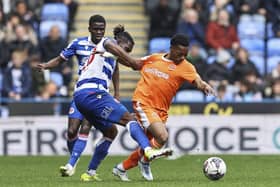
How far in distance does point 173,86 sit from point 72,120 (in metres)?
2.25

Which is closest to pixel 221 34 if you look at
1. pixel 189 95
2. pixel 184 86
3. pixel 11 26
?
pixel 184 86

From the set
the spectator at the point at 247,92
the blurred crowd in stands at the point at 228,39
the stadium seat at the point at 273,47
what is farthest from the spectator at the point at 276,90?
the stadium seat at the point at 273,47

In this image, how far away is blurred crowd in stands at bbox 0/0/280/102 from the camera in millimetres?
24516

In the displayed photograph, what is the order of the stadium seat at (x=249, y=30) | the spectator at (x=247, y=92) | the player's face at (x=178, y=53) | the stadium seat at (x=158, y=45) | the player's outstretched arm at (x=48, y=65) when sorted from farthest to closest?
the stadium seat at (x=249, y=30)
the stadium seat at (x=158, y=45)
the spectator at (x=247, y=92)
the player's outstretched arm at (x=48, y=65)
the player's face at (x=178, y=53)

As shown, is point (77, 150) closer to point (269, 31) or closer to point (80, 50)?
point (80, 50)

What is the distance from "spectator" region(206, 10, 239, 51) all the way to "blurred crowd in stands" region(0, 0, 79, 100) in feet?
11.0

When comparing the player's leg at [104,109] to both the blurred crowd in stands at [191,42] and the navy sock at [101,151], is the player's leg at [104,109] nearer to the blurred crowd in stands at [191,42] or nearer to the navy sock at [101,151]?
the navy sock at [101,151]

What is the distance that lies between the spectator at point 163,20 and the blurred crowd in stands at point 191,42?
0.02 metres

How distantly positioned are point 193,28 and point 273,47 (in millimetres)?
1950

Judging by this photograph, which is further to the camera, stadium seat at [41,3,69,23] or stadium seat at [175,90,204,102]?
stadium seat at [41,3,69,23]

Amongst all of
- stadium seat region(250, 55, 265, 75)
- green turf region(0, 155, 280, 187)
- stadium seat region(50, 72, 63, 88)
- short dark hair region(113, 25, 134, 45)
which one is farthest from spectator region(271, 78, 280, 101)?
short dark hair region(113, 25, 134, 45)

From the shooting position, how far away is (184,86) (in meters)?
24.9

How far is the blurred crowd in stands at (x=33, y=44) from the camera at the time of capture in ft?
80.2

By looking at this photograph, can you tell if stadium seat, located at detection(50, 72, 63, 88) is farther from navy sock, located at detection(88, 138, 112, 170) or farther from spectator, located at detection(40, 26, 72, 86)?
navy sock, located at detection(88, 138, 112, 170)
